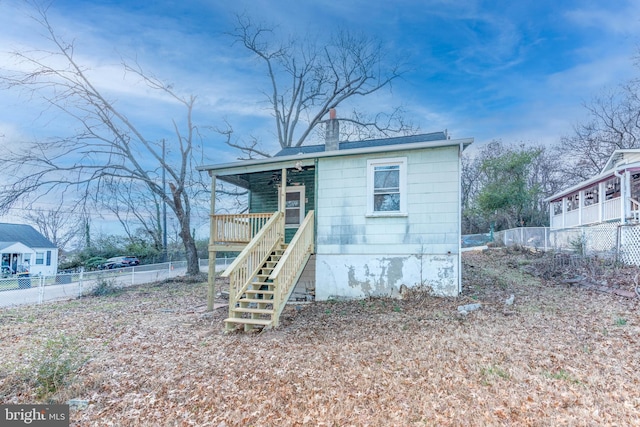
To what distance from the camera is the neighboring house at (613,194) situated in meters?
13.1

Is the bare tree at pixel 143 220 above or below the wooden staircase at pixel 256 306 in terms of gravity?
above

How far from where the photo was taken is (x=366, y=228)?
9.15 meters

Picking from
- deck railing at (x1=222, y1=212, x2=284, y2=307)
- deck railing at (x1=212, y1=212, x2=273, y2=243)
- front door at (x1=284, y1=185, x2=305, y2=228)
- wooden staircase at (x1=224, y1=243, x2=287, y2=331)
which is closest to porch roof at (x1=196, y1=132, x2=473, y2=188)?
deck railing at (x1=212, y1=212, x2=273, y2=243)

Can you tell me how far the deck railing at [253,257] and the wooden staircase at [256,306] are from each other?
168 mm

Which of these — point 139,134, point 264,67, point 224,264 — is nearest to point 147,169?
point 139,134

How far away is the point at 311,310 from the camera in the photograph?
27.8 feet

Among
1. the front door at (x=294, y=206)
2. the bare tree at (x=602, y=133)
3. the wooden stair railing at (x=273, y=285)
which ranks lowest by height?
the wooden stair railing at (x=273, y=285)

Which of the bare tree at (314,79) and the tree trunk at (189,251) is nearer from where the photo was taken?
the tree trunk at (189,251)

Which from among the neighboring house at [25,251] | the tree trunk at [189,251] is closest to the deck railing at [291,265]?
the tree trunk at [189,251]

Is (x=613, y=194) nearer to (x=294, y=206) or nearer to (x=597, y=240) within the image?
(x=597, y=240)

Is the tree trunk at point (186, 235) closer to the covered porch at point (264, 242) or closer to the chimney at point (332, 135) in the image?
the covered porch at point (264, 242)

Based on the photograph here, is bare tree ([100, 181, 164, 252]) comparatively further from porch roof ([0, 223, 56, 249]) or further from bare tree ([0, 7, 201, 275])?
porch roof ([0, 223, 56, 249])

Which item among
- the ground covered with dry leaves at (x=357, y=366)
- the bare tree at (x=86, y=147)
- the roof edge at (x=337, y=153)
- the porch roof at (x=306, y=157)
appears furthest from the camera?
the bare tree at (x=86, y=147)

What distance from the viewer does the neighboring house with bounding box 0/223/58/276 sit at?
1032 inches
